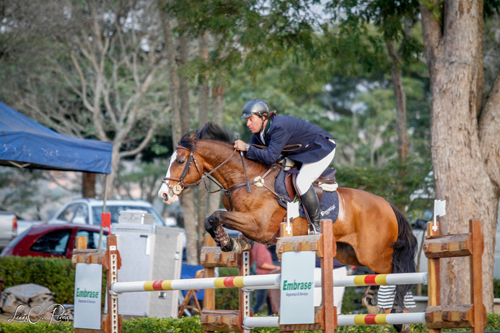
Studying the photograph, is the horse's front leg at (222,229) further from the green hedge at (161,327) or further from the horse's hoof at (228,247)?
the green hedge at (161,327)

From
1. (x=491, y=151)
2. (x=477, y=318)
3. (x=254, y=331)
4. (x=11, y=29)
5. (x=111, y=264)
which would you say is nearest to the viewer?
(x=477, y=318)

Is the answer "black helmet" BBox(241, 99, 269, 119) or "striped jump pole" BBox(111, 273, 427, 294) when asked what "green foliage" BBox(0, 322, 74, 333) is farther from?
"black helmet" BBox(241, 99, 269, 119)

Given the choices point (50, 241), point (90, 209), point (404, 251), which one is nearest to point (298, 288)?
point (404, 251)

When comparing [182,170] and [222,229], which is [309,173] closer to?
[222,229]

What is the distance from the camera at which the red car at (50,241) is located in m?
10.3

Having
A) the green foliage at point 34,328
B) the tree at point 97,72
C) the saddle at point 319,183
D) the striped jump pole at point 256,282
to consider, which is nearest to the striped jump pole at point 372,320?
the striped jump pole at point 256,282

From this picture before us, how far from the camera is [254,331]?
606cm

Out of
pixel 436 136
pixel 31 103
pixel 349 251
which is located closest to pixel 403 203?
pixel 436 136

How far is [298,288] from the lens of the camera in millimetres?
4055

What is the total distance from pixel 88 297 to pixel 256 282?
1.89 meters

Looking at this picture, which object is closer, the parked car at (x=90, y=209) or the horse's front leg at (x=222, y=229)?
the horse's front leg at (x=222, y=229)

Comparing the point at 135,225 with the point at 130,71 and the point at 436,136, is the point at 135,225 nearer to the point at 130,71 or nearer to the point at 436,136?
the point at 436,136

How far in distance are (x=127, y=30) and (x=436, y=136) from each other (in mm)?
14481

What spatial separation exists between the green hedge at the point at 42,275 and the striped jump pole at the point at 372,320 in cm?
498
